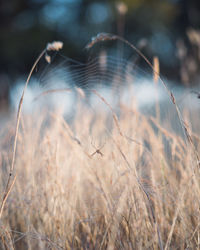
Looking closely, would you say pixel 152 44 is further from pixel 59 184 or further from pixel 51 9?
pixel 59 184

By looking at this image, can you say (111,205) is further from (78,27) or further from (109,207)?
(78,27)

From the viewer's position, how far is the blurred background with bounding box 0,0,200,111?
786cm

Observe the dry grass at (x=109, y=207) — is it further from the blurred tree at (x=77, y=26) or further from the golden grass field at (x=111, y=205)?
the blurred tree at (x=77, y=26)

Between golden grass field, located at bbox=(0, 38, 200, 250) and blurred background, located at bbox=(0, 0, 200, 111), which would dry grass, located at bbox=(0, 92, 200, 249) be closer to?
golden grass field, located at bbox=(0, 38, 200, 250)

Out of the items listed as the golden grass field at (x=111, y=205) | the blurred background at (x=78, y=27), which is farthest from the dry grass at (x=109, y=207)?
the blurred background at (x=78, y=27)

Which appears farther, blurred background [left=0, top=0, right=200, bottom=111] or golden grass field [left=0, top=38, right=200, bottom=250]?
blurred background [left=0, top=0, right=200, bottom=111]

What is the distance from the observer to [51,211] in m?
1.04

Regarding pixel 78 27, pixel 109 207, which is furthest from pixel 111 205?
pixel 78 27

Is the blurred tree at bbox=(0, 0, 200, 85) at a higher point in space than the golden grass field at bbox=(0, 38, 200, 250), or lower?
higher

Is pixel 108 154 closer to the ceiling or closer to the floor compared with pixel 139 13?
closer to the floor

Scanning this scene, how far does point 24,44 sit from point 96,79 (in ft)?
24.2

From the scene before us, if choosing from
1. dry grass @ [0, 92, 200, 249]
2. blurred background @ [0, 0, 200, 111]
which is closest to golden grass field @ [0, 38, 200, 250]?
dry grass @ [0, 92, 200, 249]

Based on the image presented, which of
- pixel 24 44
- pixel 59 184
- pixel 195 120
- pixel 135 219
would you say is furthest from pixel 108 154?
pixel 24 44

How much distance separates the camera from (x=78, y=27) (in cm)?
825
